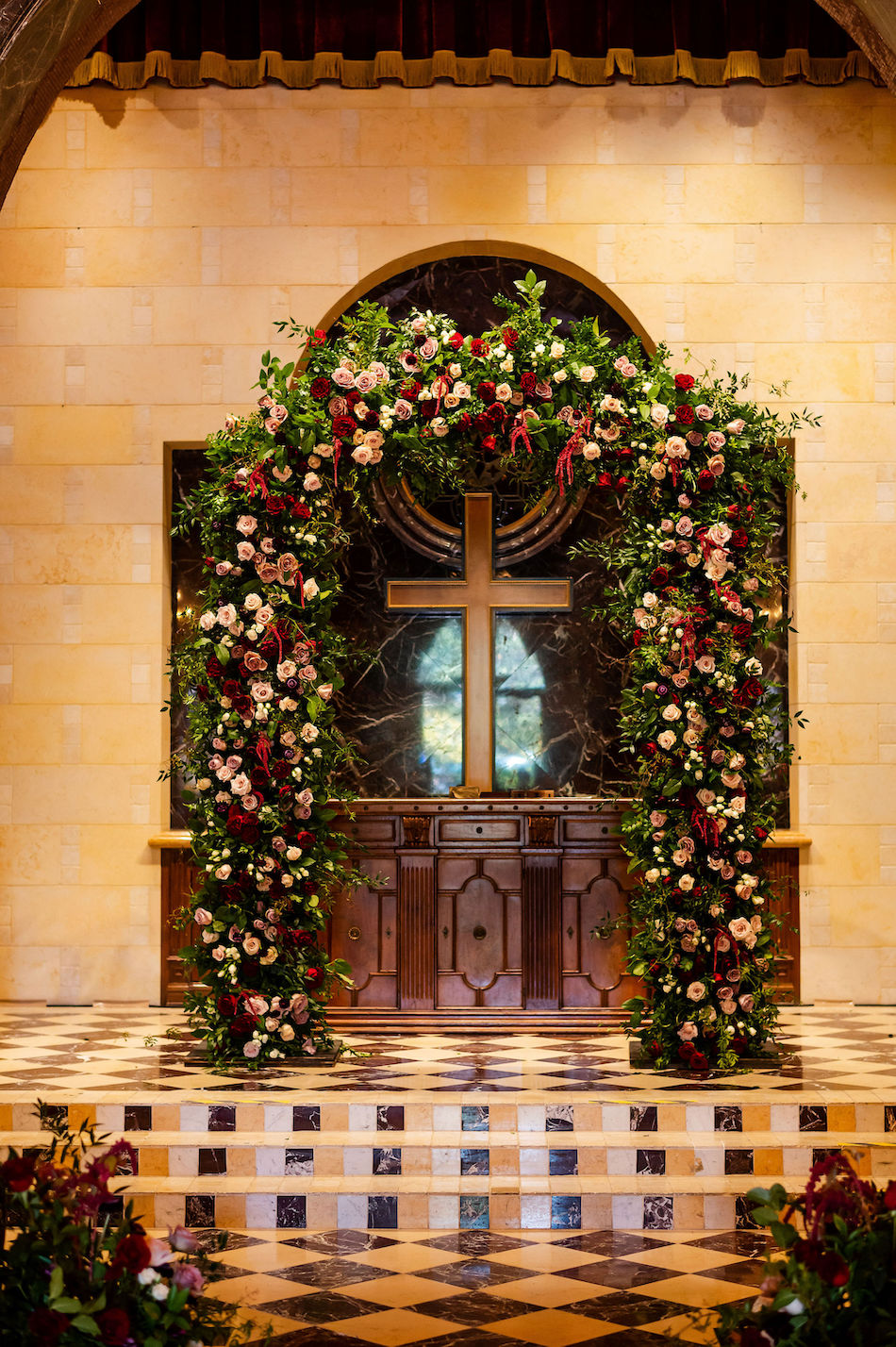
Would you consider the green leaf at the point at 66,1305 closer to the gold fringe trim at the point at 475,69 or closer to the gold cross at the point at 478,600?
the gold cross at the point at 478,600

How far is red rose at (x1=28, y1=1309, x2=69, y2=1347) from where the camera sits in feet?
Result: 8.11

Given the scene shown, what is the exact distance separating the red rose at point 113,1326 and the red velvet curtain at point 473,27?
7406 millimetres

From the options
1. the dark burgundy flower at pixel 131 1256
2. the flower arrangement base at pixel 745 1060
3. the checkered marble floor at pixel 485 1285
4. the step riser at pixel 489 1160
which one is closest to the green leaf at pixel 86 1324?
the dark burgundy flower at pixel 131 1256

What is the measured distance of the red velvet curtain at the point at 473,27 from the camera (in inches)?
322

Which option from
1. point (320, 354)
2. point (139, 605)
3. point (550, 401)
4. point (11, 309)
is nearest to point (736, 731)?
point (550, 401)

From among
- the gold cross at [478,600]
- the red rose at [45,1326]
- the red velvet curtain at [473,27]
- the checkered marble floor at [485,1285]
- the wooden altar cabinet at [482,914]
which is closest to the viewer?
the red rose at [45,1326]

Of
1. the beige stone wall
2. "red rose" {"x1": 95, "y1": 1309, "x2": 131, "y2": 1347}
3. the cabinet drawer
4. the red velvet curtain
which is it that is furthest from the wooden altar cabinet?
"red rose" {"x1": 95, "y1": 1309, "x2": 131, "y2": 1347}

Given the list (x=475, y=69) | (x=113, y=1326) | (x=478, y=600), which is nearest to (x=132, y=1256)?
(x=113, y=1326)

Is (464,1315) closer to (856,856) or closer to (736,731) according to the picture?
(736,731)

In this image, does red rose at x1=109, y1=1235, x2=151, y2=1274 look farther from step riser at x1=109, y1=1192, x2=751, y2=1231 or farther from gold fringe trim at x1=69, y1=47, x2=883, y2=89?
gold fringe trim at x1=69, y1=47, x2=883, y2=89

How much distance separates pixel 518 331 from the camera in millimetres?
6496

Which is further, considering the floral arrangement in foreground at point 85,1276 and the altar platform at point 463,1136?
the altar platform at point 463,1136

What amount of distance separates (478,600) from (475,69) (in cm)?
307

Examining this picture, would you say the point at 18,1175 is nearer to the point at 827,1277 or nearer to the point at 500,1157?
the point at 827,1277
